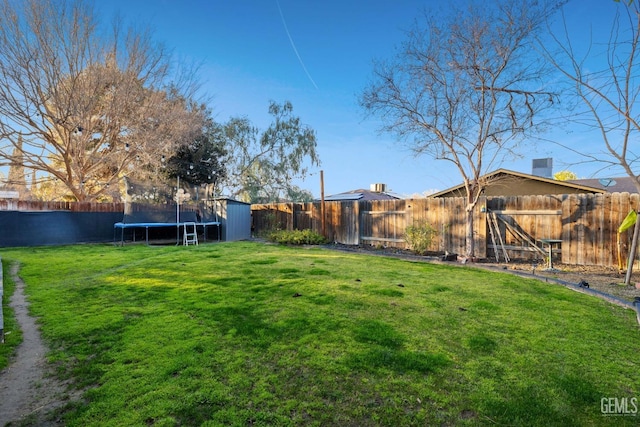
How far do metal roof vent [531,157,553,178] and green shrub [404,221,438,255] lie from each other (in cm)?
742

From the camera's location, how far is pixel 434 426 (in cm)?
151

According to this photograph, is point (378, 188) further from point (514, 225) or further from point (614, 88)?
point (614, 88)

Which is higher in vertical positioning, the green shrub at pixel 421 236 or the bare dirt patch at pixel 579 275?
the green shrub at pixel 421 236

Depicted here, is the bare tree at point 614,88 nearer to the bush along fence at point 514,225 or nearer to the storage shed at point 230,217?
the bush along fence at point 514,225

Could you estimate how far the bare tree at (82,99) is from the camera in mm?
11719

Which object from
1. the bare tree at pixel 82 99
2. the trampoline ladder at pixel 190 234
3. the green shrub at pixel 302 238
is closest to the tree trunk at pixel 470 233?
the green shrub at pixel 302 238

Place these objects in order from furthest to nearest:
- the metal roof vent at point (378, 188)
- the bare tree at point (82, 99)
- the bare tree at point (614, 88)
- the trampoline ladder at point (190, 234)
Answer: the metal roof vent at point (378, 188), the bare tree at point (82, 99), the trampoline ladder at point (190, 234), the bare tree at point (614, 88)

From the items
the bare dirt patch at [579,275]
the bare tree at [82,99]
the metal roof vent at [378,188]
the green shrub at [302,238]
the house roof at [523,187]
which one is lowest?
the bare dirt patch at [579,275]

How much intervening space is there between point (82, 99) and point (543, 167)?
18143mm

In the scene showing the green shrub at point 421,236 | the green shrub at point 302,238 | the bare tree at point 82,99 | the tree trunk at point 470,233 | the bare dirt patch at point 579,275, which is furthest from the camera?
the bare tree at point 82,99

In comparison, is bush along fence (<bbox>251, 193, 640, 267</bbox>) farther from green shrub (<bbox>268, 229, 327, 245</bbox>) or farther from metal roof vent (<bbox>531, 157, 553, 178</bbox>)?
metal roof vent (<bbox>531, 157, 553, 178</bbox>)

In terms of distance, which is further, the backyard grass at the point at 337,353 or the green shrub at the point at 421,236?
the green shrub at the point at 421,236

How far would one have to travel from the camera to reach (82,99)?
12359 millimetres

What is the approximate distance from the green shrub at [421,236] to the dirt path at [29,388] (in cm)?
725
